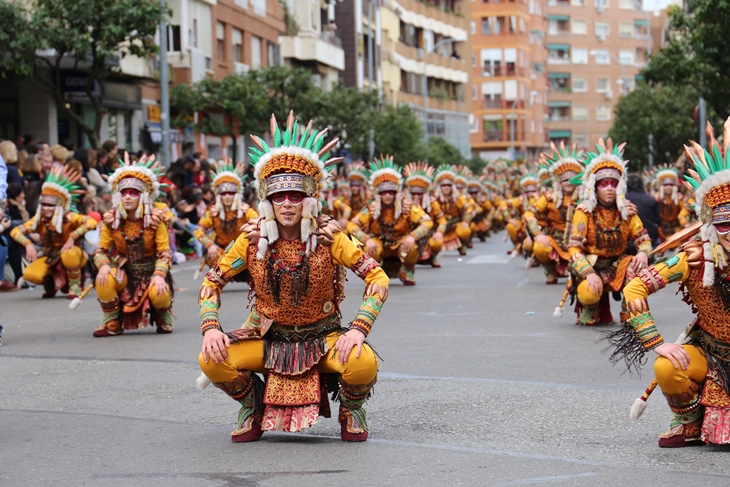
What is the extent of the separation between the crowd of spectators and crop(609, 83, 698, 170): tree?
109ft

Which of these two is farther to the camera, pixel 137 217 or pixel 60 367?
pixel 137 217

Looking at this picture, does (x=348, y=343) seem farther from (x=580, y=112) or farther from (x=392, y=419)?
(x=580, y=112)

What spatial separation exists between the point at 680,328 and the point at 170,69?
90.5ft

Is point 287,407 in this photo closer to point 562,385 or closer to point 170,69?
point 562,385

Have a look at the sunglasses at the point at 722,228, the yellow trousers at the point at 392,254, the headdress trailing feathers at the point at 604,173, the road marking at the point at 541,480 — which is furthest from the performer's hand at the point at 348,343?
the yellow trousers at the point at 392,254

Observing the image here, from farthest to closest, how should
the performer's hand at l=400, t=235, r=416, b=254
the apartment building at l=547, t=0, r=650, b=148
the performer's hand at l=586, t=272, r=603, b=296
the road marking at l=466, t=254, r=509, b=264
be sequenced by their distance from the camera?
1. the apartment building at l=547, t=0, r=650, b=148
2. the road marking at l=466, t=254, r=509, b=264
3. the performer's hand at l=400, t=235, r=416, b=254
4. the performer's hand at l=586, t=272, r=603, b=296

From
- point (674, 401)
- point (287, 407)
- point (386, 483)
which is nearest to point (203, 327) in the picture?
point (287, 407)

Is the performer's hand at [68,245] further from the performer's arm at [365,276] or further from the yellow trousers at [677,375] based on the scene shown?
the yellow trousers at [677,375]

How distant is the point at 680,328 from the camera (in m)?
13.2

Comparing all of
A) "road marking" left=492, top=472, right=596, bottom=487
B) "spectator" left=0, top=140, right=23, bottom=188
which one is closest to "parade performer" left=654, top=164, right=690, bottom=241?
"spectator" left=0, top=140, right=23, bottom=188

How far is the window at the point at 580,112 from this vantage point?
130625 millimetres

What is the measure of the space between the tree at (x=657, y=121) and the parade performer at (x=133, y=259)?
45.5 metres

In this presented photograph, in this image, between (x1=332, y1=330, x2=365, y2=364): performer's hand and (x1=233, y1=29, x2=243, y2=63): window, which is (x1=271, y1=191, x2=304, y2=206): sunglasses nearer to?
(x1=332, y1=330, x2=365, y2=364): performer's hand

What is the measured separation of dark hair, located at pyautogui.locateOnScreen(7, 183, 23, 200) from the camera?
19.8 metres
